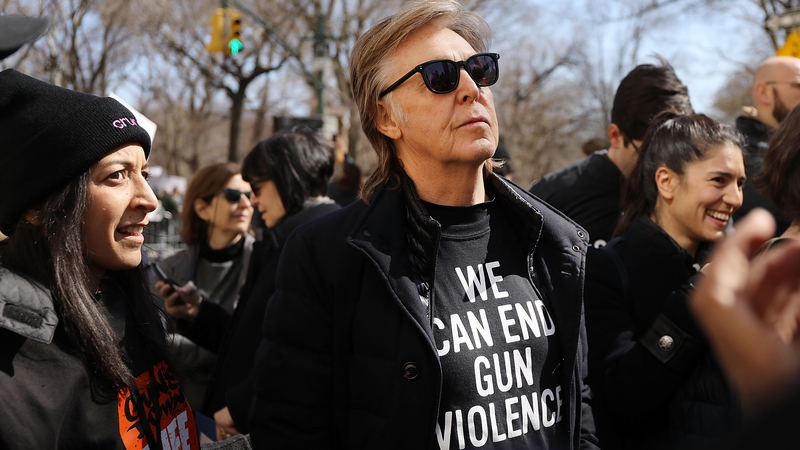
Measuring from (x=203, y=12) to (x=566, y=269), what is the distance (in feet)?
76.9

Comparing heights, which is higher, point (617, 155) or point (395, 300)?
point (617, 155)

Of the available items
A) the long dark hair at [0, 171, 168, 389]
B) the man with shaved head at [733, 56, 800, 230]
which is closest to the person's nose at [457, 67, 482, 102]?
the long dark hair at [0, 171, 168, 389]

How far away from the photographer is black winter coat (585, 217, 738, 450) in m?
2.27

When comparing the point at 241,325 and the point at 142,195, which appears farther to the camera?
the point at 241,325

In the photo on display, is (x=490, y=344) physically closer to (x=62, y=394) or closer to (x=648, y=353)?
(x=648, y=353)

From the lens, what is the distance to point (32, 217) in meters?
1.85

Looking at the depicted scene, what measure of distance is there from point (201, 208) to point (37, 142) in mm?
3339

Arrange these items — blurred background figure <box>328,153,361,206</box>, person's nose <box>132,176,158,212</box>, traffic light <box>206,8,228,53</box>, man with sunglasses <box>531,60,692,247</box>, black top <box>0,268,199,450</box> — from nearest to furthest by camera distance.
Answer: black top <box>0,268,199,450</box>
person's nose <box>132,176,158,212</box>
man with sunglasses <box>531,60,692,247</box>
blurred background figure <box>328,153,361,206</box>
traffic light <box>206,8,228,53</box>

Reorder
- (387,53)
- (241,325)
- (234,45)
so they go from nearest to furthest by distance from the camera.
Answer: (387,53), (241,325), (234,45)

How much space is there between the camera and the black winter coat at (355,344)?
1.87m

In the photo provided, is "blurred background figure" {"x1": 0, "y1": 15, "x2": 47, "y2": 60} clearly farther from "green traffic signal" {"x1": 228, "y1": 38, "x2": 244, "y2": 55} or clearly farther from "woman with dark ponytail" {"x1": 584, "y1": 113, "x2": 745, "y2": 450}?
"green traffic signal" {"x1": 228, "y1": 38, "x2": 244, "y2": 55}

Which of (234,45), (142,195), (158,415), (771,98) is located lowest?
(158,415)

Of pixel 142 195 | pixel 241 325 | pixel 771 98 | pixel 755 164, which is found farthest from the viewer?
pixel 771 98

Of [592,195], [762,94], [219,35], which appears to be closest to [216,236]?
[592,195]
